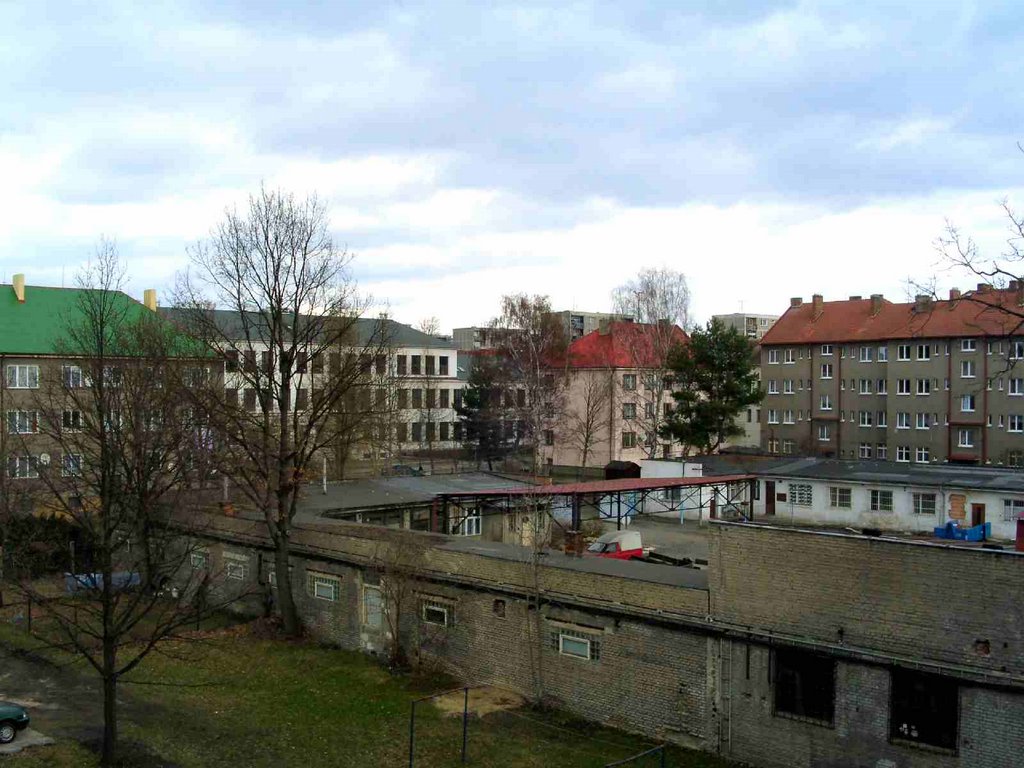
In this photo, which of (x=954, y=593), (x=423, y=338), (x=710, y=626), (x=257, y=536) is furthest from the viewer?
(x=423, y=338)

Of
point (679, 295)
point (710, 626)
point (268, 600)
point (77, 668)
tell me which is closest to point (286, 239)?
point (268, 600)

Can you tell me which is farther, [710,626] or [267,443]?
[267,443]

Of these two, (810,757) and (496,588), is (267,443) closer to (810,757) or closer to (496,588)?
(496,588)

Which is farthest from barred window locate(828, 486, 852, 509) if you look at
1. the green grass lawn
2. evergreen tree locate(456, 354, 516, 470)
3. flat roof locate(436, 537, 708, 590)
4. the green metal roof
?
the green metal roof

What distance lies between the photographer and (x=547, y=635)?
1905 centimetres

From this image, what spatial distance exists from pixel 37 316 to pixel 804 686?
139ft

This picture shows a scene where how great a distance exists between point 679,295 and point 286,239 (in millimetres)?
39458

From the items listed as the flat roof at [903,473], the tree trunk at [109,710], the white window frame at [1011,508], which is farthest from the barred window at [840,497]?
the tree trunk at [109,710]

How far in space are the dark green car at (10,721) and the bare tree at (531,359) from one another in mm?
40301

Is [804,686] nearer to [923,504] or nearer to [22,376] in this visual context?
[923,504]

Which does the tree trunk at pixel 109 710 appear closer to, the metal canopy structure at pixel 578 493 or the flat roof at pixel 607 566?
the flat roof at pixel 607 566

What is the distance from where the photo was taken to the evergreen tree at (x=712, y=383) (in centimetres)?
5212

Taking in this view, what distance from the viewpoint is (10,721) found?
656 inches

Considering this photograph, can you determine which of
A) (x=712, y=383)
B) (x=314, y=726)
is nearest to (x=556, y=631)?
(x=314, y=726)
